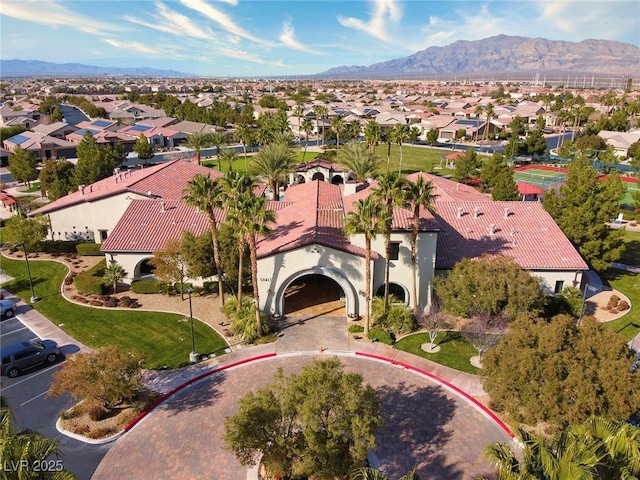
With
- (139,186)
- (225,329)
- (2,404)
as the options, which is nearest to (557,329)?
(225,329)

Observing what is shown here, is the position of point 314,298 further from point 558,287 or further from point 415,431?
point 558,287

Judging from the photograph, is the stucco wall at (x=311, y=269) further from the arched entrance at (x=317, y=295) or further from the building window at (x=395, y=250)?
the building window at (x=395, y=250)

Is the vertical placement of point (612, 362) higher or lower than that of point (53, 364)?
higher

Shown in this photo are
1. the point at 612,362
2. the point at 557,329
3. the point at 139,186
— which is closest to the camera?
the point at 612,362

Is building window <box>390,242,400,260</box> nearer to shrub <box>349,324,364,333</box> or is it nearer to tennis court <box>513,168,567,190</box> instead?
shrub <box>349,324,364,333</box>

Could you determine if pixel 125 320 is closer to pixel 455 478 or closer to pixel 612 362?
pixel 455 478

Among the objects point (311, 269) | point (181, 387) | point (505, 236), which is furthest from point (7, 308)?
point (505, 236)

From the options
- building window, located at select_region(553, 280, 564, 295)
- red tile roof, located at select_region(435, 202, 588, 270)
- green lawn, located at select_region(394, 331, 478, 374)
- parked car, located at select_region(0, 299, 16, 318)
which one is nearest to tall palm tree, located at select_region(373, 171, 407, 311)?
green lawn, located at select_region(394, 331, 478, 374)
